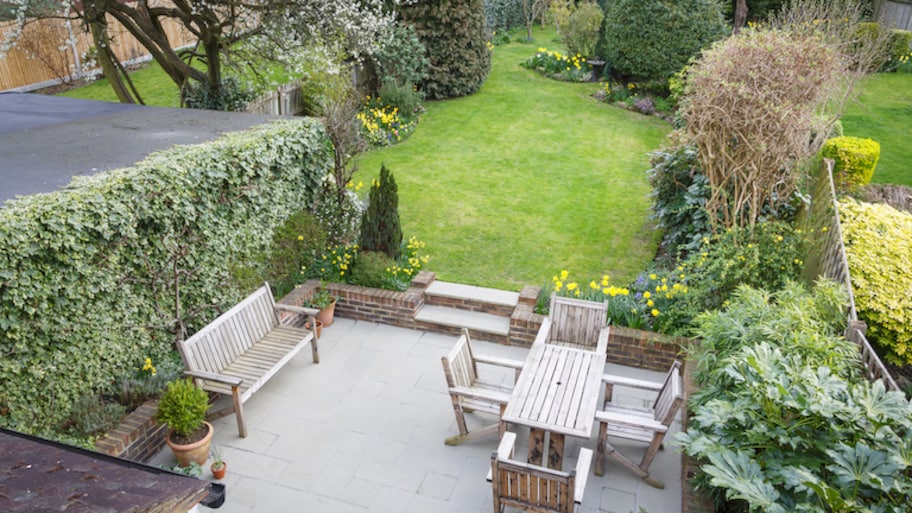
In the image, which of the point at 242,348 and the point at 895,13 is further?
the point at 895,13

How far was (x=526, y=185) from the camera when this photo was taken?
12492 mm

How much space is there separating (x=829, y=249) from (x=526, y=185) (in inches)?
246

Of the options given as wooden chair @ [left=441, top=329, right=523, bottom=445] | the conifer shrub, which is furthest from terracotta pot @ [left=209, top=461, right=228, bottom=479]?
the conifer shrub

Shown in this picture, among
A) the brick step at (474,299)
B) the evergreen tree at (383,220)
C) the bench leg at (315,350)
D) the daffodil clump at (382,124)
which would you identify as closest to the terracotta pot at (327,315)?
the bench leg at (315,350)

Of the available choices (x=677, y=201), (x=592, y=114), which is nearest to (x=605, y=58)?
(x=592, y=114)

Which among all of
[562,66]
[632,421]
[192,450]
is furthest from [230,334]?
[562,66]

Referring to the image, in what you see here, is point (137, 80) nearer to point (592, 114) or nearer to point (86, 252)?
point (592, 114)

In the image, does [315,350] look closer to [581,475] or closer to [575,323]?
[575,323]

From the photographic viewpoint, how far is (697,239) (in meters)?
8.83

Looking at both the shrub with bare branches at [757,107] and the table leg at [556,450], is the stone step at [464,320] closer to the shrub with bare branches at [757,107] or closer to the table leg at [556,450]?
the table leg at [556,450]

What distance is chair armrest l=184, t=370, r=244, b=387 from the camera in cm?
604

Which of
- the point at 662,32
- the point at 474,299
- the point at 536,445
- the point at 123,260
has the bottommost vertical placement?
the point at 536,445

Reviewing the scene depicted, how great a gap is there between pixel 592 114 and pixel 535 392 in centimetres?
1243

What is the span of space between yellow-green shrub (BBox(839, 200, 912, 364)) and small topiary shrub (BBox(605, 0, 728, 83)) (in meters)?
10.2
